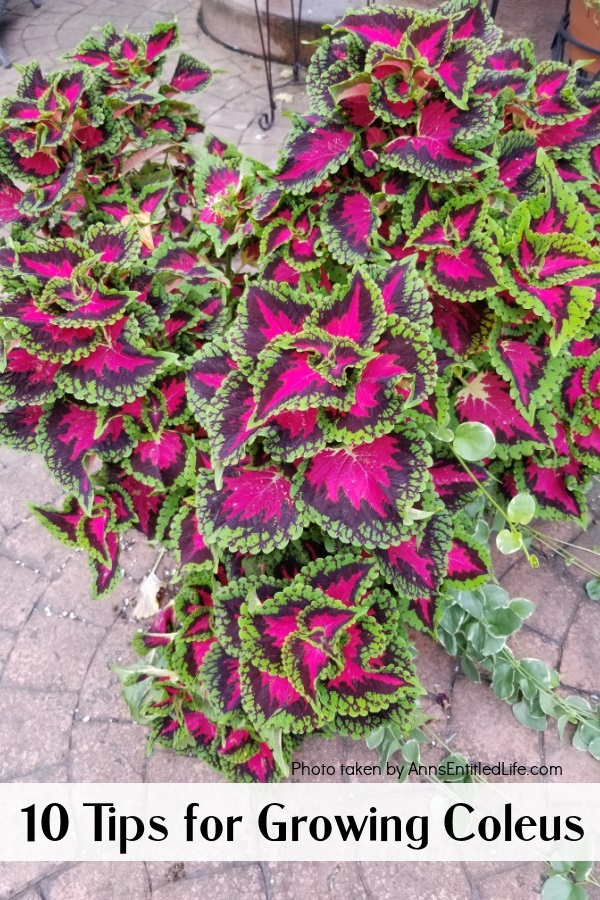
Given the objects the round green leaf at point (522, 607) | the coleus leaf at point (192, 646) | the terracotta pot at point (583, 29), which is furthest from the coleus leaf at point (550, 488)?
the terracotta pot at point (583, 29)

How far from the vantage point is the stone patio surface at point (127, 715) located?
1.40 meters

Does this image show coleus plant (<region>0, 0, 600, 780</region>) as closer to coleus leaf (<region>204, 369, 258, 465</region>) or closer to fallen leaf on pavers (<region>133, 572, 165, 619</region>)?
coleus leaf (<region>204, 369, 258, 465</region>)

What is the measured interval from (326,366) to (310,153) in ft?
1.78

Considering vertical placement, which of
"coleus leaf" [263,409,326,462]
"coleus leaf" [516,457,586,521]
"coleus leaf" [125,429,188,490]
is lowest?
"coleus leaf" [516,457,586,521]

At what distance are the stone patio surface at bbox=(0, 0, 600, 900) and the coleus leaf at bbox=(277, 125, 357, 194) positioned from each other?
1113 millimetres

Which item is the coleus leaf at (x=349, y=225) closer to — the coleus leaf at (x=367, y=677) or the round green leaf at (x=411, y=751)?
the coleus leaf at (x=367, y=677)

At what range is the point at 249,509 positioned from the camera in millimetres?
1135

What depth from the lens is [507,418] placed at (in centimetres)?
141

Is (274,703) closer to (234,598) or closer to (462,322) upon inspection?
(234,598)

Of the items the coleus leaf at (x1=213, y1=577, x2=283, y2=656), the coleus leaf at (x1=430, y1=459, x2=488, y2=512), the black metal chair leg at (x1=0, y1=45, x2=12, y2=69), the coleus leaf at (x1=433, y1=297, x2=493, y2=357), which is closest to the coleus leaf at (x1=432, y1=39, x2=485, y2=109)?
the coleus leaf at (x1=433, y1=297, x2=493, y2=357)

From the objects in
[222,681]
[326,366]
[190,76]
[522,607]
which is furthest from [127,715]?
[190,76]

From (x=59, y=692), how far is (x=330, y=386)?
3.86 feet

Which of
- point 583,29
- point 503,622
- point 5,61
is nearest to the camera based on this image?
point 503,622

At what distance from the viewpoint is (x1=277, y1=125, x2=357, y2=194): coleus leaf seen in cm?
129
